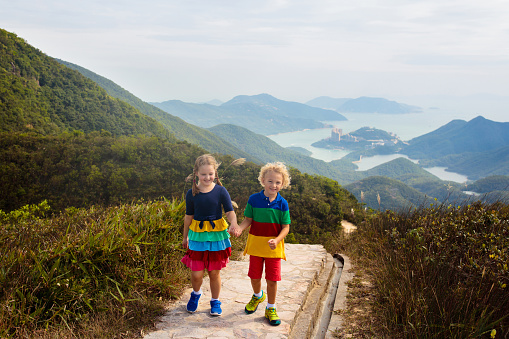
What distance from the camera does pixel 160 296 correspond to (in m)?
3.31

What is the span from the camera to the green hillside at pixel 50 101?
4800 centimetres

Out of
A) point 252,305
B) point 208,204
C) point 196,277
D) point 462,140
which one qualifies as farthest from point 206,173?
point 462,140

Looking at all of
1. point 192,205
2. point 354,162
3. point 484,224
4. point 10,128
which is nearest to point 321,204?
point 484,224

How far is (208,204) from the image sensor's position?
2885mm

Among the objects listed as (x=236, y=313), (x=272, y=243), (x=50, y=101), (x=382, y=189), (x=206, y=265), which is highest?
(x=50, y=101)

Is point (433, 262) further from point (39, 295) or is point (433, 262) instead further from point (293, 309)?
point (39, 295)

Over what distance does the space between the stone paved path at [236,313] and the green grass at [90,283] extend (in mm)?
216

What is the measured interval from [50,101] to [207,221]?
6456cm

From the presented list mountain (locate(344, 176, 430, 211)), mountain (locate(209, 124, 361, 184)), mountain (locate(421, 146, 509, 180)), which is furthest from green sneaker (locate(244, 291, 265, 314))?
mountain (locate(421, 146, 509, 180))

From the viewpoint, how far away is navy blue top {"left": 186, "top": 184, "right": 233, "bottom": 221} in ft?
9.46

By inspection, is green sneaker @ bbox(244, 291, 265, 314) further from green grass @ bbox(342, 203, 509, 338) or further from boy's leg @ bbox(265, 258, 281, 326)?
green grass @ bbox(342, 203, 509, 338)

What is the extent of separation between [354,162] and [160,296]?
131 metres

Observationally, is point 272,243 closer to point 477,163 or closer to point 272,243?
point 272,243

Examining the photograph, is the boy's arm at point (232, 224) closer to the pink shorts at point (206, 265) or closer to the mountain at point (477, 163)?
the pink shorts at point (206, 265)
